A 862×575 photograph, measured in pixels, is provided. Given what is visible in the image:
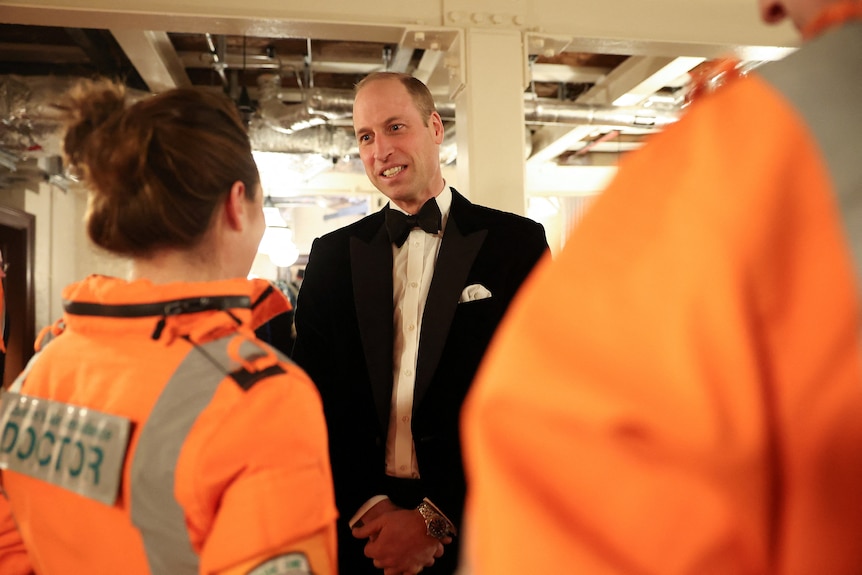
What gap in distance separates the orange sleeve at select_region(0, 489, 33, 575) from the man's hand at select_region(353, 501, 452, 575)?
0.82 m

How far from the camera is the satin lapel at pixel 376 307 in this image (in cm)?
175

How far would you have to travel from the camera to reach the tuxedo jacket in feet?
5.62

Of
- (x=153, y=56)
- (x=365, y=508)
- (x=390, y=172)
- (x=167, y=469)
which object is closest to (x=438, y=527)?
(x=365, y=508)

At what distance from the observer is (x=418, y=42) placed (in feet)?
10.4

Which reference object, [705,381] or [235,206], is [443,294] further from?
[705,381]

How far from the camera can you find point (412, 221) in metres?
1.92

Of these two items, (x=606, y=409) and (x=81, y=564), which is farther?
(x=81, y=564)

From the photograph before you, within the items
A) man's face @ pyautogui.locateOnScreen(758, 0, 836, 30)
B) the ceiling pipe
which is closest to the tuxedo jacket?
man's face @ pyautogui.locateOnScreen(758, 0, 836, 30)

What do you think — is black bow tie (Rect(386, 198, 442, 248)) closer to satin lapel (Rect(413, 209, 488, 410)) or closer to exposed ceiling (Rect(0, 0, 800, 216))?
satin lapel (Rect(413, 209, 488, 410))

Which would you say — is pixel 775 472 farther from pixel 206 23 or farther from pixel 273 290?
pixel 206 23

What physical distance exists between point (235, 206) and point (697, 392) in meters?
0.85

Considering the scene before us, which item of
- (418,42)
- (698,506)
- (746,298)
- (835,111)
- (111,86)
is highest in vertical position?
(418,42)

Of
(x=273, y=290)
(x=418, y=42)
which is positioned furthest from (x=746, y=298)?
(x=418, y=42)

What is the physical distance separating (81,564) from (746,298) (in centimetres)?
96
